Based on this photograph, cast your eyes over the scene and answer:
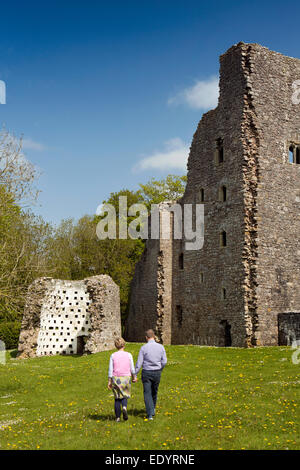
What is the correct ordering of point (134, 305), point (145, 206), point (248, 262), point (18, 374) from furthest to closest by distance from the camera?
point (145, 206), point (134, 305), point (248, 262), point (18, 374)

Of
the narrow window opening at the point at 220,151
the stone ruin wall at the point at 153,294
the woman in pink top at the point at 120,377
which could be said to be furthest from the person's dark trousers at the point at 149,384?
the stone ruin wall at the point at 153,294

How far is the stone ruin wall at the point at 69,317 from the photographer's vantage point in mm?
29469

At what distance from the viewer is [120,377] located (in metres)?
11.5

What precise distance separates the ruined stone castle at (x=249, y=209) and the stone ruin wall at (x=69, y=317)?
20.1ft

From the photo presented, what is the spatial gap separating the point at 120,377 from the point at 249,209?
19313mm

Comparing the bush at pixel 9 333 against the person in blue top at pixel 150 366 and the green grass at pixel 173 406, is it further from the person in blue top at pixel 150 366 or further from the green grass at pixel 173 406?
the person in blue top at pixel 150 366

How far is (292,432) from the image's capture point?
33.9 ft

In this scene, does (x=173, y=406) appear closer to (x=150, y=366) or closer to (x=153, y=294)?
(x=150, y=366)

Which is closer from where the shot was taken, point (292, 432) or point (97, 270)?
point (292, 432)

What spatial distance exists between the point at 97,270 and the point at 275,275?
20178 millimetres

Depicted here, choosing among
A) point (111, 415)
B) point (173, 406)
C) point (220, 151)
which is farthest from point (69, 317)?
point (111, 415)

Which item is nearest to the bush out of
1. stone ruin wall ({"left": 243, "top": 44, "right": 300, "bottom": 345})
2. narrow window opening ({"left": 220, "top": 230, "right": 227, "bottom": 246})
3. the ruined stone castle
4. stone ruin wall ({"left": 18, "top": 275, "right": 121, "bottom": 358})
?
stone ruin wall ({"left": 18, "top": 275, "right": 121, "bottom": 358})
